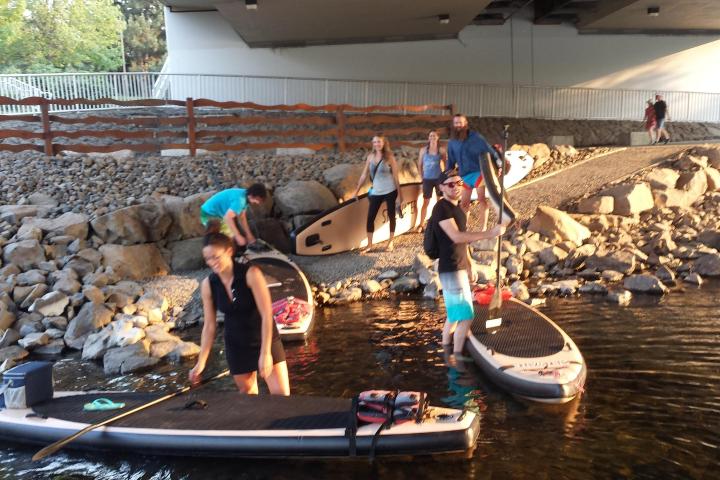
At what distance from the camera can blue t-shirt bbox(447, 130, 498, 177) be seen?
8.47 meters

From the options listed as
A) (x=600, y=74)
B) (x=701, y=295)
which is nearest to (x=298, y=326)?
(x=701, y=295)

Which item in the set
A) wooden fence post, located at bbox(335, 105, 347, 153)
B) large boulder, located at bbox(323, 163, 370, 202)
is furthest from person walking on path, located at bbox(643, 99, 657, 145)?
large boulder, located at bbox(323, 163, 370, 202)

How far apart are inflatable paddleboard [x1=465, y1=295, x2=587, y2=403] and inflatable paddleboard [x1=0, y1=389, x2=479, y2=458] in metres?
1.02

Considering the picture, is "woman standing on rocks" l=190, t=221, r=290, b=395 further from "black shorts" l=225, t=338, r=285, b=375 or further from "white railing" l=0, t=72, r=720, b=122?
"white railing" l=0, t=72, r=720, b=122

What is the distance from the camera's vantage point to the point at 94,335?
25.4 feet

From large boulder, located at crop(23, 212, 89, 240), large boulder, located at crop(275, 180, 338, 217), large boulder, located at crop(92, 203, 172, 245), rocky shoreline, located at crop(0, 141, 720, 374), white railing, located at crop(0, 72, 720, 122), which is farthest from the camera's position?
white railing, located at crop(0, 72, 720, 122)

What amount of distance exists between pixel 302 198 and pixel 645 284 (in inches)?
234

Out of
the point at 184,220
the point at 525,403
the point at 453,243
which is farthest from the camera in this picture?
the point at 184,220

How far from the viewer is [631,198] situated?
1238 centimetres

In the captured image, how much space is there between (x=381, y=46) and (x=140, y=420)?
730 inches

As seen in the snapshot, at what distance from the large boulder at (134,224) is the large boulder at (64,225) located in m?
0.19

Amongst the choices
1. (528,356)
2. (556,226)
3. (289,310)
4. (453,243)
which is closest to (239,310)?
(453,243)

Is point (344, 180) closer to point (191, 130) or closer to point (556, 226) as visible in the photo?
point (191, 130)

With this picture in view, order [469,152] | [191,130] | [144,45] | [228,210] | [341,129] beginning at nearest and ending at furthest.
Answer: [228,210]
[469,152]
[191,130]
[341,129]
[144,45]
